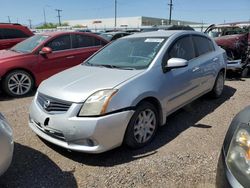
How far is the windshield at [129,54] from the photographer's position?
147 inches

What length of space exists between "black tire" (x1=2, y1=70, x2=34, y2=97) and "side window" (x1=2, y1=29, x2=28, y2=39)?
316 cm

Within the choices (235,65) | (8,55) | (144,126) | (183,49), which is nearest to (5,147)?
(144,126)

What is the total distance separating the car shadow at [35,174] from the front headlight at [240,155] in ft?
5.50

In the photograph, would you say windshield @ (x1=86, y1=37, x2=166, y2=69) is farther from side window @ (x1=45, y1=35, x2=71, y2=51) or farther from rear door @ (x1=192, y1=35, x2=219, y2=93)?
side window @ (x1=45, y1=35, x2=71, y2=51)

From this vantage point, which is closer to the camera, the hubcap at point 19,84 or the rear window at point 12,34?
the hubcap at point 19,84

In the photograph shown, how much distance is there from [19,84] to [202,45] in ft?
13.8

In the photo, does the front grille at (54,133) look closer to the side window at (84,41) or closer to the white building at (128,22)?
the side window at (84,41)

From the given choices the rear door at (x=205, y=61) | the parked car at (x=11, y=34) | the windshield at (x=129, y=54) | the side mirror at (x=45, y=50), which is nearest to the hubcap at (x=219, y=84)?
the rear door at (x=205, y=61)

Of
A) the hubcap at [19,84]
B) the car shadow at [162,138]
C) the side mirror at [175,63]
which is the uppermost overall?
the side mirror at [175,63]

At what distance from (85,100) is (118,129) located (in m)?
0.51

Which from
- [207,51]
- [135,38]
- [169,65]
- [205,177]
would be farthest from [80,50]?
[205,177]

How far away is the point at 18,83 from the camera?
5984 millimetres

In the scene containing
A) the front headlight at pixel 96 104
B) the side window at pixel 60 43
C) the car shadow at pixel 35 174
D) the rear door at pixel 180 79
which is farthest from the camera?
the side window at pixel 60 43

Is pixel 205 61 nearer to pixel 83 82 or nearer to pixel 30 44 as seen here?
pixel 83 82
